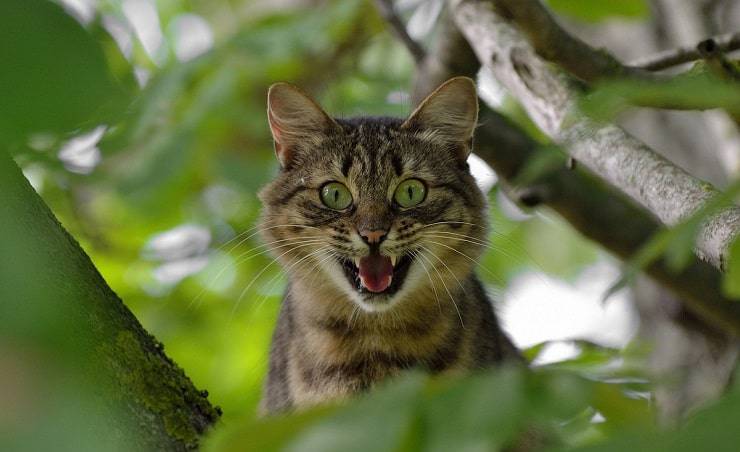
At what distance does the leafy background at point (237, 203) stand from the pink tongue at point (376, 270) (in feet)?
2.20

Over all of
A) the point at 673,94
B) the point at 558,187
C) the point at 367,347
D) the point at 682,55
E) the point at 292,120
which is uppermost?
the point at 292,120

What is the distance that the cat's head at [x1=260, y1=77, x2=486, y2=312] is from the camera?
11.8 ft

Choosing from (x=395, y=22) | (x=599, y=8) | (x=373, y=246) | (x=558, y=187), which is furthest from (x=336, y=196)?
(x=599, y=8)

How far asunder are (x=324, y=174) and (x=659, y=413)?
1716mm

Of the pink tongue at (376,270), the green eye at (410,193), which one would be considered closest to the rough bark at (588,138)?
the green eye at (410,193)

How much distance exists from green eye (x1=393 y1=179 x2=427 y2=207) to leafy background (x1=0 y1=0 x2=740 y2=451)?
2.05 ft

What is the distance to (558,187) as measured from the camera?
13.4 feet

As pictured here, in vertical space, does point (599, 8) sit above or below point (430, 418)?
above

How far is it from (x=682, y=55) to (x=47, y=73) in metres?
2.80

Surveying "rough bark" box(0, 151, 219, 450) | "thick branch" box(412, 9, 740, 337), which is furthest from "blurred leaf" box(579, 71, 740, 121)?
"thick branch" box(412, 9, 740, 337)

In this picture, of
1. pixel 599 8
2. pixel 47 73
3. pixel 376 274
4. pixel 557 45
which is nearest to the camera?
pixel 47 73

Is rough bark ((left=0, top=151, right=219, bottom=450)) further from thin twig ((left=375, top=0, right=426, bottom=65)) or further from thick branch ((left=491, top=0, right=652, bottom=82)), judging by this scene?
thin twig ((left=375, top=0, right=426, bottom=65))

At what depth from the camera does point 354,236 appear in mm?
3555

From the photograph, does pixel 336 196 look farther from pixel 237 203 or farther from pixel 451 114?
pixel 237 203
